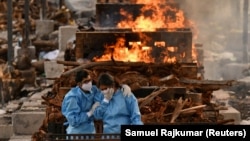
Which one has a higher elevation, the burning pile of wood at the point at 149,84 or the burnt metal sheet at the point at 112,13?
the burnt metal sheet at the point at 112,13

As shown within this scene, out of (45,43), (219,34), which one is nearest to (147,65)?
(45,43)

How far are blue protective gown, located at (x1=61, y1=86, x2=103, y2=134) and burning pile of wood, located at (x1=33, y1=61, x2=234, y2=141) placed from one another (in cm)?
199

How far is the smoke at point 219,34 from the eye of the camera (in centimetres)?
2438

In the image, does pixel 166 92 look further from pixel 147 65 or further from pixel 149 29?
pixel 149 29

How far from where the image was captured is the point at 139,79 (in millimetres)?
12828

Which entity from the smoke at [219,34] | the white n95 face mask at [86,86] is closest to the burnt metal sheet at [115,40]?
the smoke at [219,34]

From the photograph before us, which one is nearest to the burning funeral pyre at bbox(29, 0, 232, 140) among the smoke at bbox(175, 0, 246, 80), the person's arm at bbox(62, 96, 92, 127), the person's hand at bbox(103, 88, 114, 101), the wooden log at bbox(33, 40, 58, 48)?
the person's arm at bbox(62, 96, 92, 127)

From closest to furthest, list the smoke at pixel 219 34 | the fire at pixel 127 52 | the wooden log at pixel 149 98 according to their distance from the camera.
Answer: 1. the wooden log at pixel 149 98
2. the fire at pixel 127 52
3. the smoke at pixel 219 34

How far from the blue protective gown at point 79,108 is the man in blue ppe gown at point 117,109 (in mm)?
142

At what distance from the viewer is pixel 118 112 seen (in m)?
9.27

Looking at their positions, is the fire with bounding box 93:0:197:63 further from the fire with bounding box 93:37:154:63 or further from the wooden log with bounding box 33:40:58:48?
the wooden log with bounding box 33:40:58:48

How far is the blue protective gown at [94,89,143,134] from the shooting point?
9.23 m

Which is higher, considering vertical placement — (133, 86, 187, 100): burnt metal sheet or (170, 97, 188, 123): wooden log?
(133, 86, 187, 100): burnt metal sheet

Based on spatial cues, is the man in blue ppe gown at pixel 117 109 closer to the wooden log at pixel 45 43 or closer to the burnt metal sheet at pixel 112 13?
the burnt metal sheet at pixel 112 13
